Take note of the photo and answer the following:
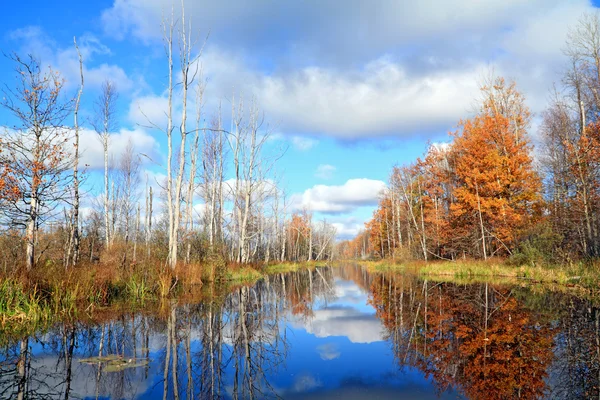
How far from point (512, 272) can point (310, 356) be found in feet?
56.8

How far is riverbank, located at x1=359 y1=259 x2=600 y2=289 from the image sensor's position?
13.7 metres

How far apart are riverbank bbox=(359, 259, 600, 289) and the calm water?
19.5ft

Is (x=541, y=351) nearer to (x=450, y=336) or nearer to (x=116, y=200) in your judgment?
(x=450, y=336)

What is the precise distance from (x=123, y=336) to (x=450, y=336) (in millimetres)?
5893

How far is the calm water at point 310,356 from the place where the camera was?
395 cm

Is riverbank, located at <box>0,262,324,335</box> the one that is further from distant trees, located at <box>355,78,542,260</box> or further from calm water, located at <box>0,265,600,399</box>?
distant trees, located at <box>355,78,542,260</box>

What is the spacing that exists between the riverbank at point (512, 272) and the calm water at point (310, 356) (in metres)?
5.93

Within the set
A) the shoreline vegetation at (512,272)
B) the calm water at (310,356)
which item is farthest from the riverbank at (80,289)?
the shoreline vegetation at (512,272)

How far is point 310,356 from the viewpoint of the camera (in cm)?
570

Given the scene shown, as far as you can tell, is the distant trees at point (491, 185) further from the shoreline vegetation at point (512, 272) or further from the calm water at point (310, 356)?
the calm water at point (310, 356)

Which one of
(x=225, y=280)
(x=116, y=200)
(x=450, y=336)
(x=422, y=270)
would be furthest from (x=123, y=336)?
(x=116, y=200)

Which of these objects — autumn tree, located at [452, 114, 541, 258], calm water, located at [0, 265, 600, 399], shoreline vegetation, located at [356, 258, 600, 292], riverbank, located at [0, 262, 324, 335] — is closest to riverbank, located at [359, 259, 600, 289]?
shoreline vegetation, located at [356, 258, 600, 292]

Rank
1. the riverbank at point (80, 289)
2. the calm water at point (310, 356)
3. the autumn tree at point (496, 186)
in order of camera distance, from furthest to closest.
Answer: the autumn tree at point (496, 186), the riverbank at point (80, 289), the calm water at point (310, 356)

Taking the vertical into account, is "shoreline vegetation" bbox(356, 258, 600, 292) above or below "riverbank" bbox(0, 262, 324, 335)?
below
